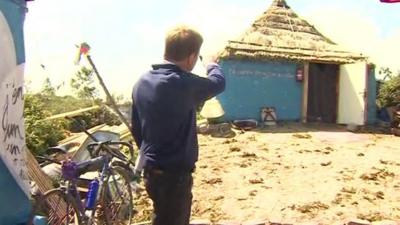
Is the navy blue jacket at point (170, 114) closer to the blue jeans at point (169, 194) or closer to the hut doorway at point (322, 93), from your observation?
the blue jeans at point (169, 194)

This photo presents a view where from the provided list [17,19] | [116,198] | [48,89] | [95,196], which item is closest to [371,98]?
[48,89]

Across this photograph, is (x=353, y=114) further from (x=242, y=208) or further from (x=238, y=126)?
(x=242, y=208)

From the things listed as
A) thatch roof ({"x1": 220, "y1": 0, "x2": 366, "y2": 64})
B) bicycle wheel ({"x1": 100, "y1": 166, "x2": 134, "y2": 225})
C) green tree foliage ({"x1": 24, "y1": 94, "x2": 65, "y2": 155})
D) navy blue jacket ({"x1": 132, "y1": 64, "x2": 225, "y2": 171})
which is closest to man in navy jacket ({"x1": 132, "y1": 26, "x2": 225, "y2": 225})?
navy blue jacket ({"x1": 132, "y1": 64, "x2": 225, "y2": 171})

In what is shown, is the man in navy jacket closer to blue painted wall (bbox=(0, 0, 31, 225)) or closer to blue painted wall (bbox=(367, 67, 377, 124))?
blue painted wall (bbox=(0, 0, 31, 225))

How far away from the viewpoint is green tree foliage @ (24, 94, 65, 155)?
8.05 meters

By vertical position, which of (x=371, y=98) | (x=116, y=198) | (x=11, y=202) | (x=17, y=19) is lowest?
(x=371, y=98)

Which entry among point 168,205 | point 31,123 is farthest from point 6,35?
point 31,123

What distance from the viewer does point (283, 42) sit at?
16.7m

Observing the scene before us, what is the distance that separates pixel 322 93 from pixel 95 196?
12.9 metres

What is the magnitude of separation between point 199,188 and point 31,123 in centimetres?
266

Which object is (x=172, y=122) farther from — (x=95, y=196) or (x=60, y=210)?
(x=60, y=210)

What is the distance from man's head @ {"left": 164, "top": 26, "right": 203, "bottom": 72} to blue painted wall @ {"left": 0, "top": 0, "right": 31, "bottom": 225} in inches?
44.3

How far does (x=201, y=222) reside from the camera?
18.3 ft

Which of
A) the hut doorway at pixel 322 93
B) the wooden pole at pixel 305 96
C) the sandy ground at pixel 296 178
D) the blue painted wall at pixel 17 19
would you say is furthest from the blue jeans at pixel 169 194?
the hut doorway at pixel 322 93
